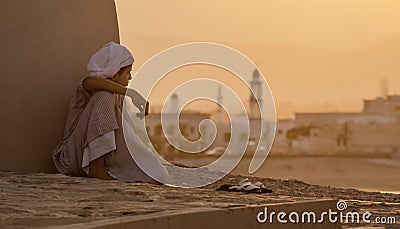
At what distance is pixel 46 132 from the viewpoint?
5.82 m

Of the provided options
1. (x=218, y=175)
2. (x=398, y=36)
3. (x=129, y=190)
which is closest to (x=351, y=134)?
(x=398, y=36)

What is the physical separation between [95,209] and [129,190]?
874mm

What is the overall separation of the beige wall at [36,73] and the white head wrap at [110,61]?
49cm

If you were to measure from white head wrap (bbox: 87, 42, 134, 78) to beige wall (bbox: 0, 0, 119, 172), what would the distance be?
1.60ft

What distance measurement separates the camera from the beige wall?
566 centimetres

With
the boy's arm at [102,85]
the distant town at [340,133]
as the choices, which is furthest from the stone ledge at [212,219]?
the distant town at [340,133]

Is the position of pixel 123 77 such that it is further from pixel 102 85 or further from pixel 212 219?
pixel 212 219

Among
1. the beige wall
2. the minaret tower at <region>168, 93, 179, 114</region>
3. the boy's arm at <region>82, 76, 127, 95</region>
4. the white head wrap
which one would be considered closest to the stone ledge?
the boy's arm at <region>82, 76, 127, 95</region>

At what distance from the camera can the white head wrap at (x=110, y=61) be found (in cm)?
545

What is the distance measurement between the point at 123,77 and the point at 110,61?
6.2 inches

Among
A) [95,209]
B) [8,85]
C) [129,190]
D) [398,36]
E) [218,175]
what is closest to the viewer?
[95,209]

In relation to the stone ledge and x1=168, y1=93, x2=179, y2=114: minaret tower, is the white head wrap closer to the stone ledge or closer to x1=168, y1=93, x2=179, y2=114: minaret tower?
x1=168, y1=93, x2=179, y2=114: minaret tower

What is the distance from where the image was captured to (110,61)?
5.48 metres

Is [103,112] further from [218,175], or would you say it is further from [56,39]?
[218,175]
